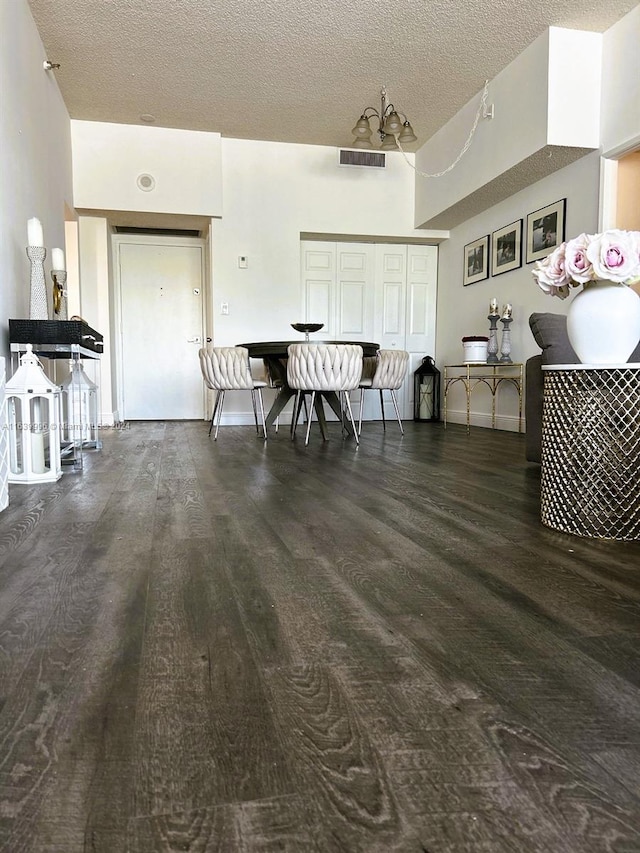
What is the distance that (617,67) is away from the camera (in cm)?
391

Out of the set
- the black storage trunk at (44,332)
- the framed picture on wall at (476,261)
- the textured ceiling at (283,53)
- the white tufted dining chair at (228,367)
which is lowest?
the white tufted dining chair at (228,367)

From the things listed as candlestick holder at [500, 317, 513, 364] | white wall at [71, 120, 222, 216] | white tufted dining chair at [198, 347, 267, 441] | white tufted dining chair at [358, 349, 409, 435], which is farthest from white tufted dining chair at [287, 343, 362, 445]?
white wall at [71, 120, 222, 216]

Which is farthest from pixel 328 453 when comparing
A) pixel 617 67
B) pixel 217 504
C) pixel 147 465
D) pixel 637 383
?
pixel 617 67

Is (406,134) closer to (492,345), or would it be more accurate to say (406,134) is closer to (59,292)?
(492,345)

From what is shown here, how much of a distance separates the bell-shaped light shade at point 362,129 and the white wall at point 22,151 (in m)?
2.41

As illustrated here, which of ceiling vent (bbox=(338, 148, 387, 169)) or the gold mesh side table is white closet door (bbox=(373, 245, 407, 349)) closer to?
ceiling vent (bbox=(338, 148, 387, 169))

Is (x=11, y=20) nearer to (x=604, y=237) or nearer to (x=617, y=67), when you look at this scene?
(x=604, y=237)

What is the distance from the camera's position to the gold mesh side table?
1635 millimetres

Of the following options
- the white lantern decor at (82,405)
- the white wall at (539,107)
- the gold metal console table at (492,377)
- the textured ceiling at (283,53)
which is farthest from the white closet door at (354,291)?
the white lantern decor at (82,405)

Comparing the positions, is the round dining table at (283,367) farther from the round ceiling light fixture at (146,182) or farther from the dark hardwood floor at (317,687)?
the dark hardwood floor at (317,687)

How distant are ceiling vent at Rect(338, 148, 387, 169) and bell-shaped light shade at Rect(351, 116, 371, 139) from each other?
139 cm

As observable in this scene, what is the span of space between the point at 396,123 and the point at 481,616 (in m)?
4.57

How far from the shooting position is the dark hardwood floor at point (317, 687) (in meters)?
0.57

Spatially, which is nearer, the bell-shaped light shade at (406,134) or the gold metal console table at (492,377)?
the bell-shaped light shade at (406,134)
